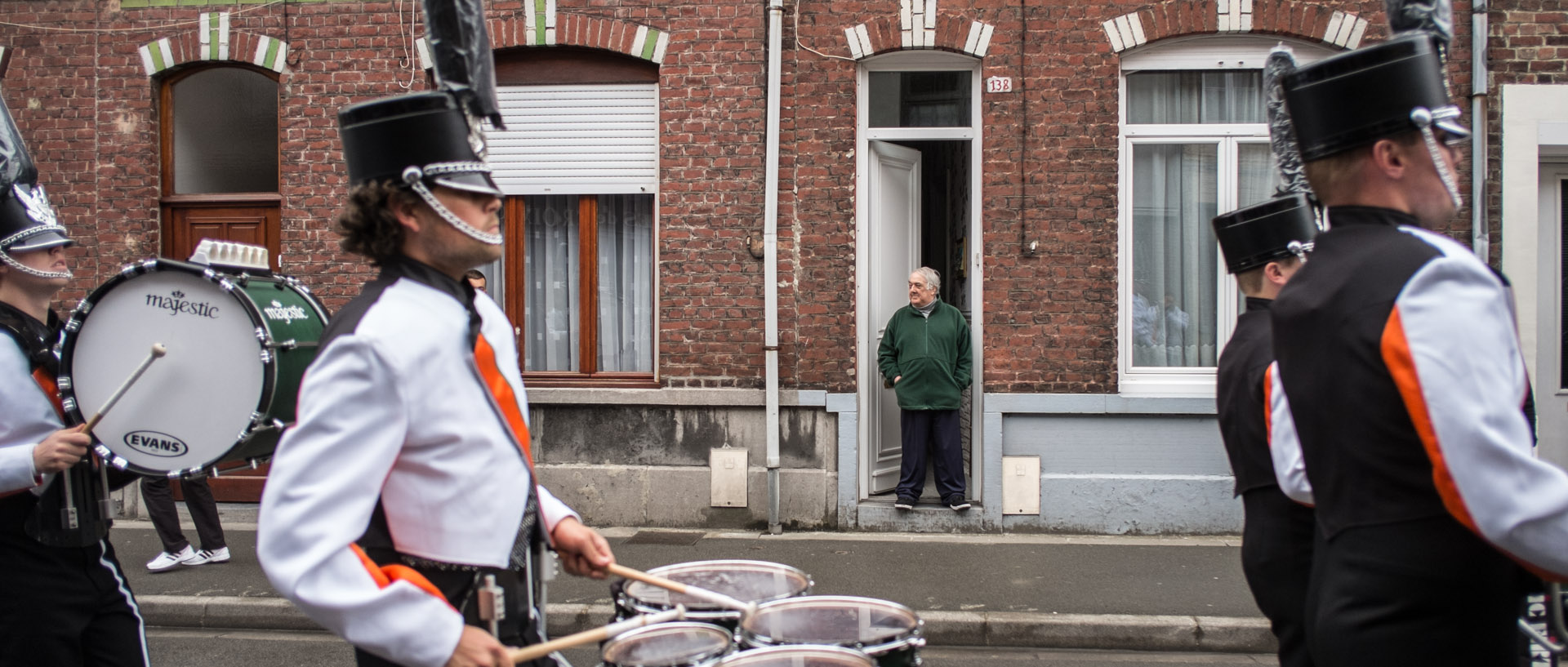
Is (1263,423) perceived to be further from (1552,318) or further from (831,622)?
(1552,318)

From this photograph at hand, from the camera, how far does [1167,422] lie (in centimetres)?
886

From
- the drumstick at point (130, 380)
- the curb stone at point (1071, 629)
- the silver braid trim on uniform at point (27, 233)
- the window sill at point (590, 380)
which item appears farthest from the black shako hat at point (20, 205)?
the window sill at point (590, 380)

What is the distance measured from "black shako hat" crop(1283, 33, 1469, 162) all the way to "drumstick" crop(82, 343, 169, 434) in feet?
9.61

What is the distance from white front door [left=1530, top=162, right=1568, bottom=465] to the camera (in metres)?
8.98

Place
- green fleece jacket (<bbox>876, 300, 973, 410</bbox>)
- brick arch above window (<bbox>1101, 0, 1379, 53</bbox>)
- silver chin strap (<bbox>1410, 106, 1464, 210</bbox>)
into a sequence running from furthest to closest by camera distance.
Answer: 1. green fleece jacket (<bbox>876, 300, 973, 410</bbox>)
2. brick arch above window (<bbox>1101, 0, 1379, 53</bbox>)
3. silver chin strap (<bbox>1410, 106, 1464, 210</bbox>)

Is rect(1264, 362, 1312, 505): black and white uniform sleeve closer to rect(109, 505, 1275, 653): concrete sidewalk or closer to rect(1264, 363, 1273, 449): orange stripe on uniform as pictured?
rect(1264, 363, 1273, 449): orange stripe on uniform

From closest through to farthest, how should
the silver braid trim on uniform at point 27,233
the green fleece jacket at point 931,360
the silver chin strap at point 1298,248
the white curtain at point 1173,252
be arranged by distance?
the silver braid trim on uniform at point 27,233 → the silver chin strap at point 1298,248 → the green fleece jacket at point 931,360 → the white curtain at point 1173,252

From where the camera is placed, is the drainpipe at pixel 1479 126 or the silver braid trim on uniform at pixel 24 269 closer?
the silver braid trim on uniform at pixel 24 269

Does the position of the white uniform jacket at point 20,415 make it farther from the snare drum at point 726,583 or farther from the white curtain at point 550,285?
the white curtain at point 550,285

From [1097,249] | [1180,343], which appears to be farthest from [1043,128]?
[1180,343]

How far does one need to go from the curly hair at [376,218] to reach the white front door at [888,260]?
7.13 metres

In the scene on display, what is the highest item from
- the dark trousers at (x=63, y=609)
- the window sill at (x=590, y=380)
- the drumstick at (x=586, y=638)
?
the window sill at (x=590, y=380)

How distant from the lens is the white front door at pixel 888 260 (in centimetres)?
945

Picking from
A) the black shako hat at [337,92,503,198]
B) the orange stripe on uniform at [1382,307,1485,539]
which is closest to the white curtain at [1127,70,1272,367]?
the orange stripe on uniform at [1382,307,1485,539]
